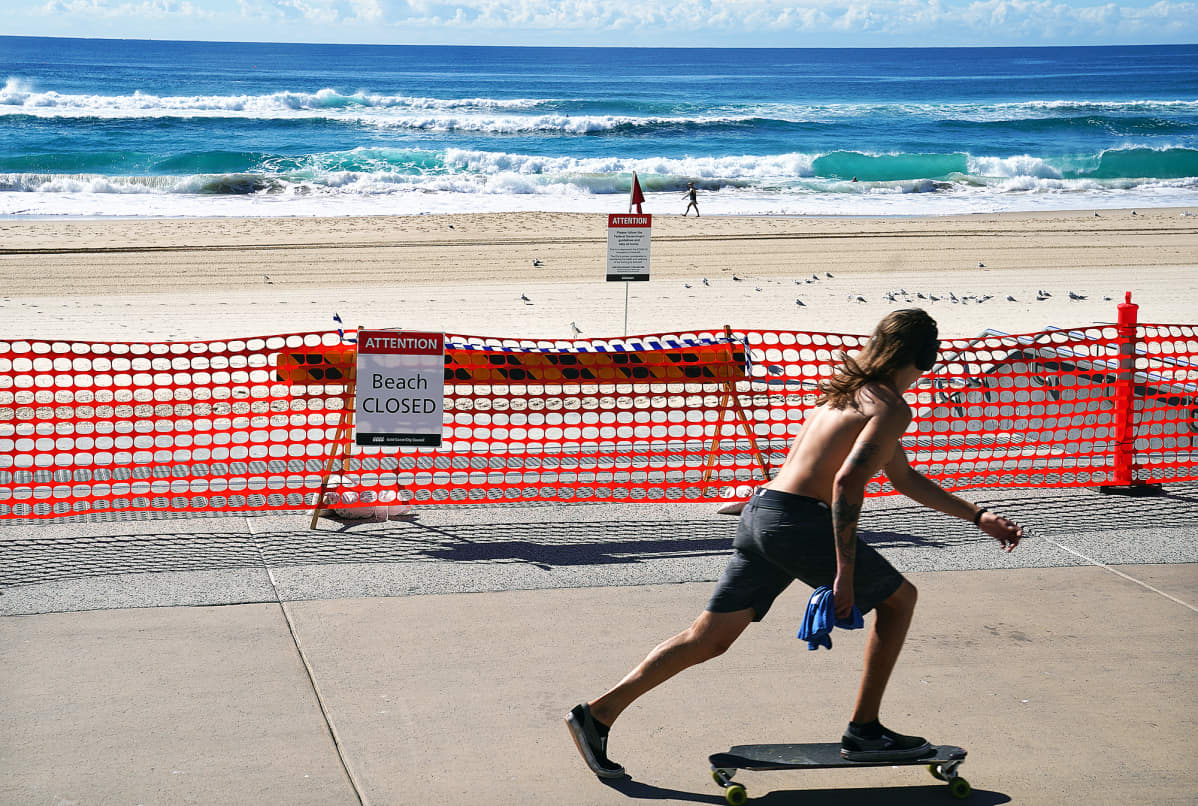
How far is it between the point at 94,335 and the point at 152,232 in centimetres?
1212

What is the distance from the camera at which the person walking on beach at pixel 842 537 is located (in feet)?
12.3

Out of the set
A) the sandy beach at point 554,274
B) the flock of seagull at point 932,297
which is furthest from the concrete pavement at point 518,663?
the flock of seagull at point 932,297

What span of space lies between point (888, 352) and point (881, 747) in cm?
130

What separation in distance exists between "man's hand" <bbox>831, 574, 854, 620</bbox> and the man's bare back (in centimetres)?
27

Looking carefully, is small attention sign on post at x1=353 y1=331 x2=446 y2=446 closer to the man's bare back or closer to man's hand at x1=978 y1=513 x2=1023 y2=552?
the man's bare back

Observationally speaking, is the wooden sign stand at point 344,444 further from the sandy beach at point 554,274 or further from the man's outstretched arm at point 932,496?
the sandy beach at point 554,274

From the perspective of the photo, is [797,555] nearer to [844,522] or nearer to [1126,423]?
[844,522]

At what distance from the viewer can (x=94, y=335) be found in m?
13.1

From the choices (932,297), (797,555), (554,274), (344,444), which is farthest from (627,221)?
(797,555)

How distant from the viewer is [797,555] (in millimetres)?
3848

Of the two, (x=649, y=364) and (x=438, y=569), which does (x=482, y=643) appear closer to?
(x=438, y=569)

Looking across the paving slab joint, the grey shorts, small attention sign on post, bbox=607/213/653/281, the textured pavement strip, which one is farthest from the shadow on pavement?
small attention sign on post, bbox=607/213/653/281

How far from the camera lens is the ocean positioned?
33656 millimetres

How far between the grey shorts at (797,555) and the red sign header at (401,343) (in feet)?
10.6
